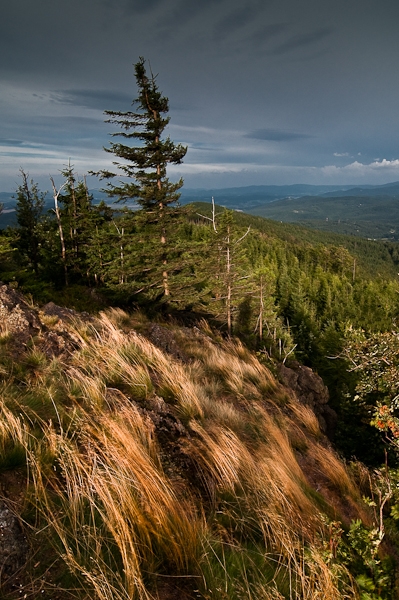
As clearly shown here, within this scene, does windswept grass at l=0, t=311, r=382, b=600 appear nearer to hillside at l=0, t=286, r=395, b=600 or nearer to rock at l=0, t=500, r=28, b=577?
hillside at l=0, t=286, r=395, b=600

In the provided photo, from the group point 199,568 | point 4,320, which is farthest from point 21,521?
point 4,320

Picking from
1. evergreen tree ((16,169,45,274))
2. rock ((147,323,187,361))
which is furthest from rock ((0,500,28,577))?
evergreen tree ((16,169,45,274))

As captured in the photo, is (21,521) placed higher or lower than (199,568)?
higher

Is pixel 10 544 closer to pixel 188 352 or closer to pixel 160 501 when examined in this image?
pixel 160 501

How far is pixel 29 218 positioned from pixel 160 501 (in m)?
28.3

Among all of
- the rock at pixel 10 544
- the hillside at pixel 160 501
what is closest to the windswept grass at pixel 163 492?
the hillside at pixel 160 501

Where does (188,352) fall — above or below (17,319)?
below

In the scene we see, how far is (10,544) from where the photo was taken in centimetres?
150

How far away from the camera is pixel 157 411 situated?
342 cm

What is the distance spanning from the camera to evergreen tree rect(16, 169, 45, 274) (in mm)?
24734

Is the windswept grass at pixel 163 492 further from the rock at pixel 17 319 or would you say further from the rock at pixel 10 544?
the rock at pixel 17 319

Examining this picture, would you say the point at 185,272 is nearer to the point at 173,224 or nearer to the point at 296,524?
the point at 173,224

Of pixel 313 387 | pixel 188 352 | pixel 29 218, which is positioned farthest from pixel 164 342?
pixel 29 218

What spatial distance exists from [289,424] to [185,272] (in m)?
14.6
